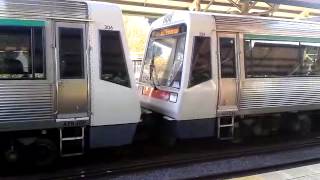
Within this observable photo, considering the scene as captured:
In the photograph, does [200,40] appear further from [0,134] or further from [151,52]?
[0,134]

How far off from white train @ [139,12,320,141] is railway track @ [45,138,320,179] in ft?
1.37

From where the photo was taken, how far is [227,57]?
350 inches

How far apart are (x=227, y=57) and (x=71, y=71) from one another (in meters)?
3.23

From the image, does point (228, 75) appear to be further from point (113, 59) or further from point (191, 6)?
point (191, 6)

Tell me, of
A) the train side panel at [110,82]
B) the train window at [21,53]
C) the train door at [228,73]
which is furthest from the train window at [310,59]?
the train window at [21,53]

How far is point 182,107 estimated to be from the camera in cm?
834

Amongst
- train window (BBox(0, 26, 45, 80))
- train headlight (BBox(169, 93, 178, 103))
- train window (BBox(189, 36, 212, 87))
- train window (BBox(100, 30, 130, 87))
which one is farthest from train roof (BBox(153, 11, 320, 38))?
train window (BBox(0, 26, 45, 80))

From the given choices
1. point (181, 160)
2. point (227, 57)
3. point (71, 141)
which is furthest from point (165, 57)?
point (71, 141)

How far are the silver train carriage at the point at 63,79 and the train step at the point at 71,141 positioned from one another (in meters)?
0.02

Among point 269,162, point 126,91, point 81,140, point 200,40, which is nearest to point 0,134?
point 81,140

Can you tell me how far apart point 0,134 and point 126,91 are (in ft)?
7.00

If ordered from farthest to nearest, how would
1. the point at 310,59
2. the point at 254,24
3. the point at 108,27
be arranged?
the point at 310,59, the point at 254,24, the point at 108,27

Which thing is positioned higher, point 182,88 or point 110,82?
point 110,82

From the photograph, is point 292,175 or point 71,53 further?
point 71,53
